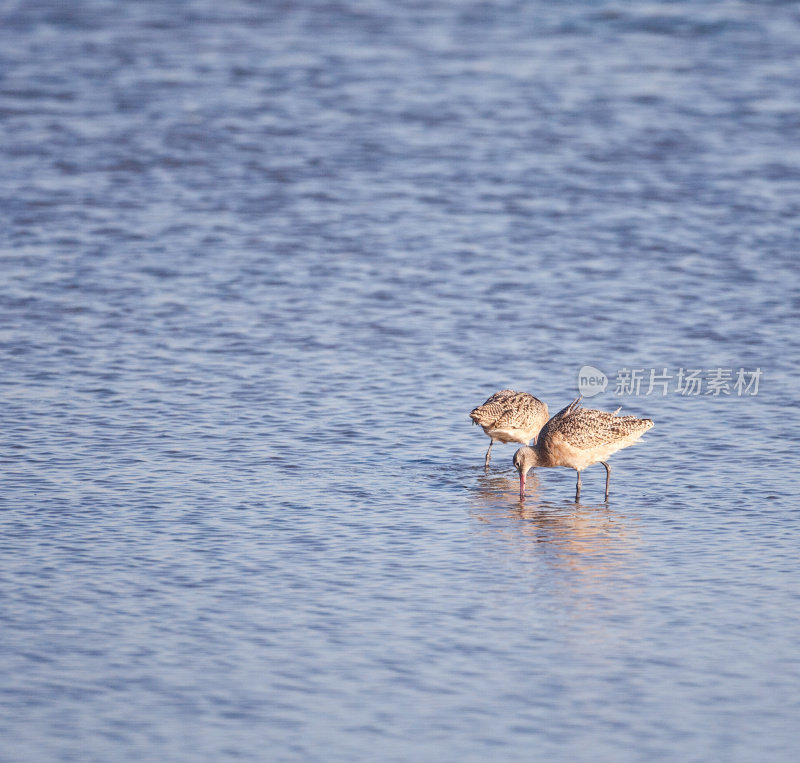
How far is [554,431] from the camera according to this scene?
485 inches

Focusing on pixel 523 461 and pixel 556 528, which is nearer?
pixel 556 528

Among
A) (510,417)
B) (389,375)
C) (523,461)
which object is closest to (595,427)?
(523,461)

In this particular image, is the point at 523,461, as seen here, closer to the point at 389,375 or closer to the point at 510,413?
the point at 510,413

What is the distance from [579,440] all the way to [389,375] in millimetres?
3404

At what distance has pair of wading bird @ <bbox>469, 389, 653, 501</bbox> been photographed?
12.1 m

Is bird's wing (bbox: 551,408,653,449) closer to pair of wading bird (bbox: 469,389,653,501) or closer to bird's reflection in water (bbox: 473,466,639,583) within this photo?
pair of wading bird (bbox: 469,389,653,501)

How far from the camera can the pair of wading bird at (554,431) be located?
39.7 feet

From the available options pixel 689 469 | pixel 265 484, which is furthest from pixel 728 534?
pixel 265 484

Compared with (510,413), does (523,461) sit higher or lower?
lower

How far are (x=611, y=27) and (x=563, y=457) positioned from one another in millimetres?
20012

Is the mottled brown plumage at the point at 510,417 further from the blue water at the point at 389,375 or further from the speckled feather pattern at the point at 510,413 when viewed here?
the blue water at the point at 389,375

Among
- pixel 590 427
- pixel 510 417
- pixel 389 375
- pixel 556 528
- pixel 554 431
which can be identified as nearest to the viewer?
pixel 556 528

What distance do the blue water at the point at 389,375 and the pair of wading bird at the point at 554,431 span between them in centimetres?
34

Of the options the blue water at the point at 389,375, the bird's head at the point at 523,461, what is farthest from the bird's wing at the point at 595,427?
the blue water at the point at 389,375
